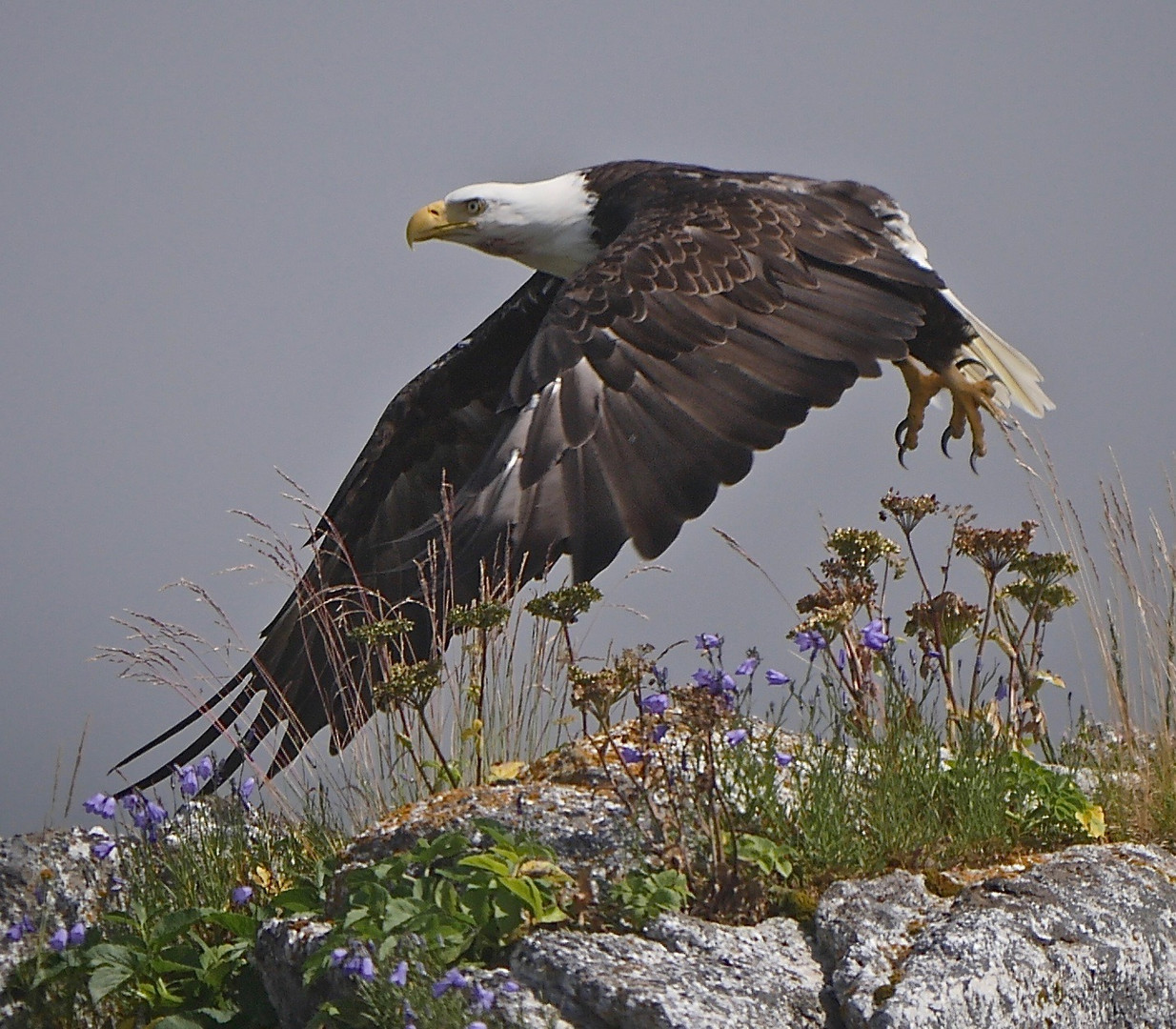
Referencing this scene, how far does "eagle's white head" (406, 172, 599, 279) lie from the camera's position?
632 cm

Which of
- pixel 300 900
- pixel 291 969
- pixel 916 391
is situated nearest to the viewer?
pixel 291 969

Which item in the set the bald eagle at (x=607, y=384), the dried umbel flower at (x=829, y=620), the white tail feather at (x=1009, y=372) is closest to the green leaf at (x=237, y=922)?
the bald eagle at (x=607, y=384)

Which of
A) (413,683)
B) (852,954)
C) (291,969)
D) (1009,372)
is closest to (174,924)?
(291,969)

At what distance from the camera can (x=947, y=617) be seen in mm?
4062

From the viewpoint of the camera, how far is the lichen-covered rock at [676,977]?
109 inches

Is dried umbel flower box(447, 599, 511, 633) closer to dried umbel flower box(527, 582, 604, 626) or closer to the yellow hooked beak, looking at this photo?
dried umbel flower box(527, 582, 604, 626)

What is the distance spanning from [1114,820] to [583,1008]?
1843 millimetres

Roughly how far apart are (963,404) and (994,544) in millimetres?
2198

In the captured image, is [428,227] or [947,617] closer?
[947,617]

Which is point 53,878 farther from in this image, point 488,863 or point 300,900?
point 488,863

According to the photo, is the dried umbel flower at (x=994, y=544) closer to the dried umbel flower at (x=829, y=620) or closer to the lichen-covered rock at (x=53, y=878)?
the dried umbel flower at (x=829, y=620)

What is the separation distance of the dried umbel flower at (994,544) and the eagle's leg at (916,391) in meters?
1.88

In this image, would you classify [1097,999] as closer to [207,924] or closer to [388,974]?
[388,974]

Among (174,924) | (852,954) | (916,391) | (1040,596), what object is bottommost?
(174,924)
